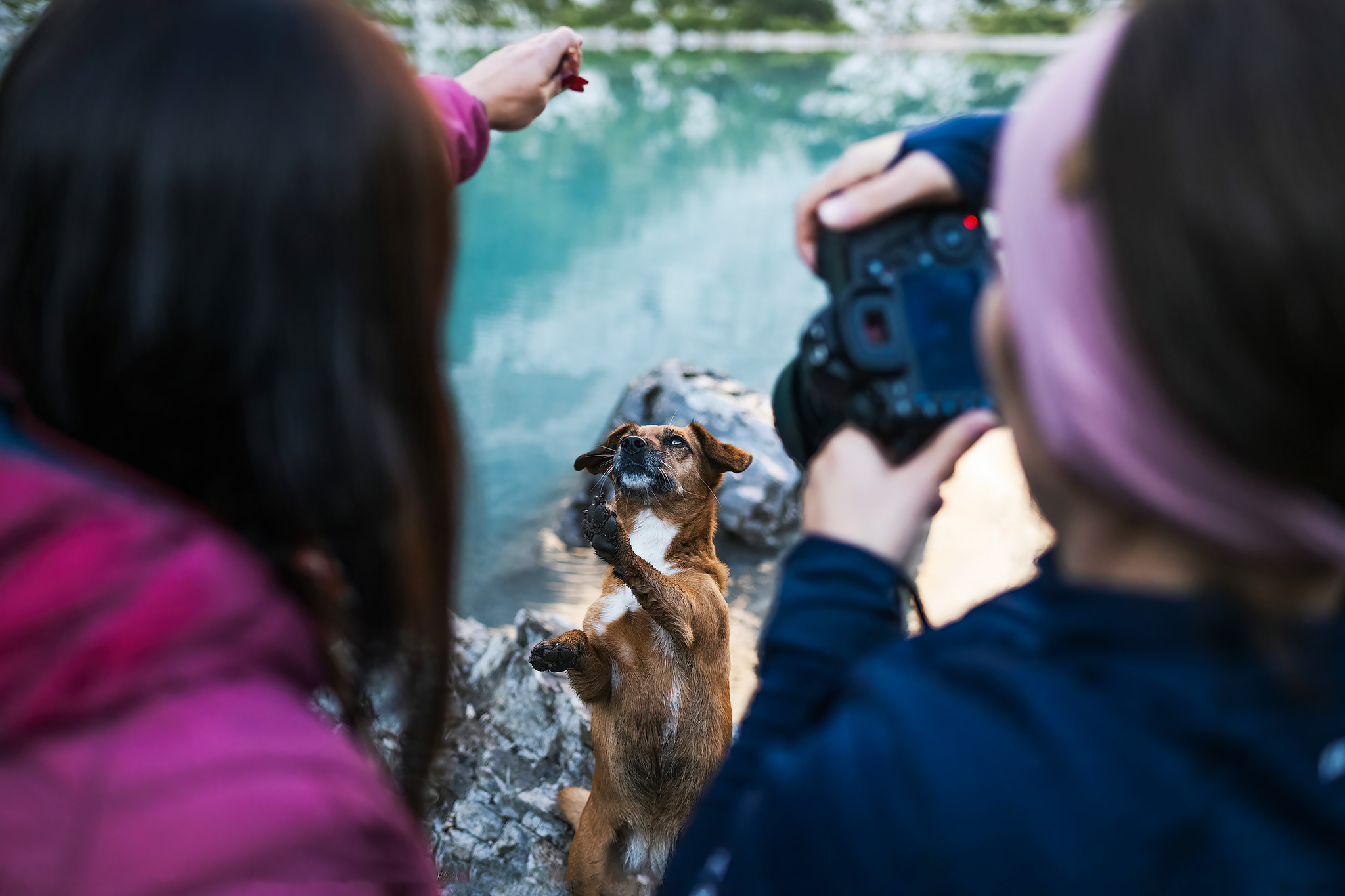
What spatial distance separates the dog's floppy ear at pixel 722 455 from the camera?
252 cm

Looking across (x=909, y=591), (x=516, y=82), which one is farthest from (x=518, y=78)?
(x=909, y=591)

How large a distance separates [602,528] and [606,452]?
2.05ft

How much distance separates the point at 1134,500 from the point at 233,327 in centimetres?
56

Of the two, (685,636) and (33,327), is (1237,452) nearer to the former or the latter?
(33,327)

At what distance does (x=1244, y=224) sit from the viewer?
0.41 meters

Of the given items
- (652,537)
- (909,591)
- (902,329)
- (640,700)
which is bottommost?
(640,700)

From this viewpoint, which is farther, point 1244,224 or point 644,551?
point 644,551

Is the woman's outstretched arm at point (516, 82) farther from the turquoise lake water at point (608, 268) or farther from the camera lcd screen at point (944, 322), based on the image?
the turquoise lake water at point (608, 268)

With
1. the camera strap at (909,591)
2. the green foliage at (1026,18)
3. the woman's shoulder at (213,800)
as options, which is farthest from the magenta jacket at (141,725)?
the green foliage at (1026,18)

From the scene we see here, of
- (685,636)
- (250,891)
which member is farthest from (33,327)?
(685,636)

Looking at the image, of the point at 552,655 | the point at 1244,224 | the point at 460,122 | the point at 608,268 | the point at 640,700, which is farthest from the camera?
the point at 608,268

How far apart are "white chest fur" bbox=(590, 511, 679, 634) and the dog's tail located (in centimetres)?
58

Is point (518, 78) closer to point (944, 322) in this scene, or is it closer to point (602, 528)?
point (944, 322)

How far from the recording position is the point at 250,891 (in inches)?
17.7
